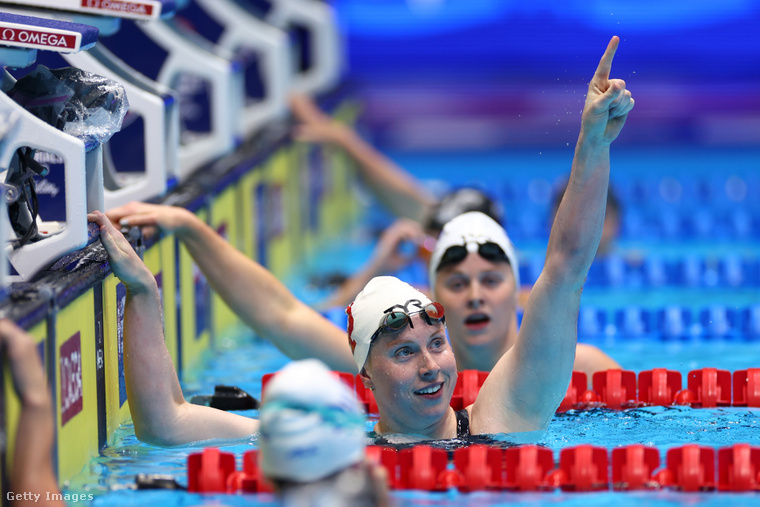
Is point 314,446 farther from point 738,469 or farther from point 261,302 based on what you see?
point 261,302

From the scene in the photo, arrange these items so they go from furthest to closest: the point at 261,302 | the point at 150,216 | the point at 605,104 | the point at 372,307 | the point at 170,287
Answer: the point at 170,287 < the point at 261,302 < the point at 150,216 < the point at 372,307 < the point at 605,104

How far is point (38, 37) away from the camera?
3230 mm

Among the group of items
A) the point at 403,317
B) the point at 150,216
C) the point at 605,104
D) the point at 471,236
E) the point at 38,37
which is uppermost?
the point at 38,37

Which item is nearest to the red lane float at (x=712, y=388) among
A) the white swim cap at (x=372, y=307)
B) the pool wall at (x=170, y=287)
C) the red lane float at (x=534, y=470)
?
the red lane float at (x=534, y=470)

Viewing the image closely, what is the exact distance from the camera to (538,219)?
28.2 ft

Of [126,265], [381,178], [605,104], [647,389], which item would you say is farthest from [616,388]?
[381,178]

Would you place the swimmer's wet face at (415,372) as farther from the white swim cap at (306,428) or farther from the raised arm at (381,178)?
the raised arm at (381,178)

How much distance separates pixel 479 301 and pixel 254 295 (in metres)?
0.73

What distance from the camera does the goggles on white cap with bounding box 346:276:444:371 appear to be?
10.5 ft

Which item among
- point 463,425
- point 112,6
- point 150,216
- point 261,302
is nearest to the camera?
point 463,425

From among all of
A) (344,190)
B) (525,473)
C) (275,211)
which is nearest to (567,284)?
(525,473)

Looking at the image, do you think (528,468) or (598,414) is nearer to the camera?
(528,468)

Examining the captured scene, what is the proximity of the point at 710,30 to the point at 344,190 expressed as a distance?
519 cm

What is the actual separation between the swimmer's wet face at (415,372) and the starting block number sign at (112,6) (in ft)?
5.18
